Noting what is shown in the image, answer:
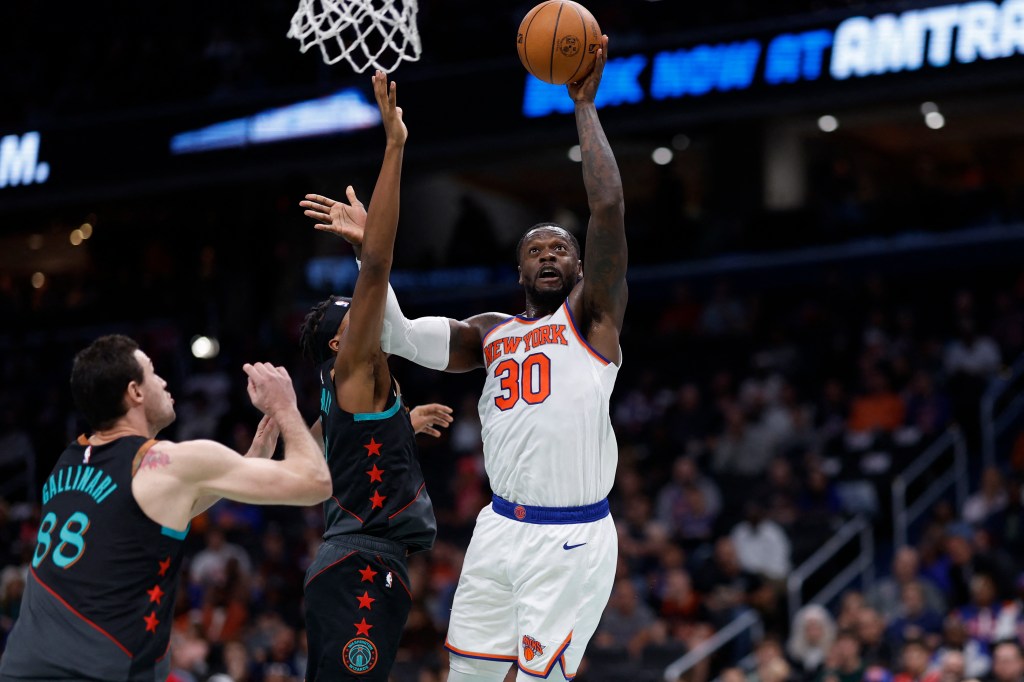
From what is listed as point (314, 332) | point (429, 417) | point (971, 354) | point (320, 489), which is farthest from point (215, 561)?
point (320, 489)

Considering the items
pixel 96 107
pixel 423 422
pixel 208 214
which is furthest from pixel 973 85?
pixel 208 214

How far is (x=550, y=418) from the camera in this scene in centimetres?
539

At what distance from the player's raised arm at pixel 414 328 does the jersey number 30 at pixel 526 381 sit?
0.25 m

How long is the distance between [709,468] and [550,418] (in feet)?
Result: 32.8

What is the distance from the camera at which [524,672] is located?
5320mm

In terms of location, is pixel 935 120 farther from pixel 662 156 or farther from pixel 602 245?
pixel 602 245

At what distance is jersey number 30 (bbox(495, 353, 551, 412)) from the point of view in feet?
17.9

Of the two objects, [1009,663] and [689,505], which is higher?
[689,505]

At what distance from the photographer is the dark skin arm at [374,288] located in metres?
5.16

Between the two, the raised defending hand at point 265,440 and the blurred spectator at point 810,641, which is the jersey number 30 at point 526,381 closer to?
the raised defending hand at point 265,440

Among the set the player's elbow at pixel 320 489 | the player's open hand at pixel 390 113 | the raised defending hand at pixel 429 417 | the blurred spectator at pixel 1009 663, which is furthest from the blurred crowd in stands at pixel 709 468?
the player's elbow at pixel 320 489

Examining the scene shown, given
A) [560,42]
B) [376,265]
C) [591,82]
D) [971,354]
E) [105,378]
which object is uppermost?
[971,354]

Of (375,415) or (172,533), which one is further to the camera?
(375,415)

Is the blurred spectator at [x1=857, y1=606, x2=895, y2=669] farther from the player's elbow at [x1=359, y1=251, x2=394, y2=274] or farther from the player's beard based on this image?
the player's elbow at [x1=359, y1=251, x2=394, y2=274]
